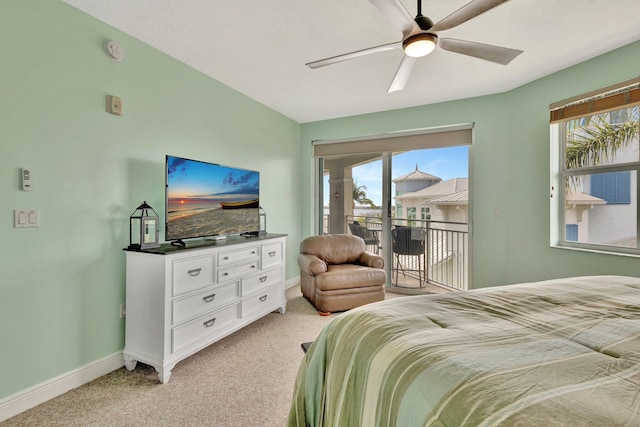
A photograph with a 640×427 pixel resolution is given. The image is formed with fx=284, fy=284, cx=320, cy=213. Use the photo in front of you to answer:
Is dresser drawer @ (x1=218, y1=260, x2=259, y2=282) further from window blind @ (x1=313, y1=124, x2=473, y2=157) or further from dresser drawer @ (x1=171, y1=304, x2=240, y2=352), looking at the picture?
window blind @ (x1=313, y1=124, x2=473, y2=157)

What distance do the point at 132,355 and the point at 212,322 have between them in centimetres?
57

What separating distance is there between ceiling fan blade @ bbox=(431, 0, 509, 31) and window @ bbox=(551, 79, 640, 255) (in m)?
1.99

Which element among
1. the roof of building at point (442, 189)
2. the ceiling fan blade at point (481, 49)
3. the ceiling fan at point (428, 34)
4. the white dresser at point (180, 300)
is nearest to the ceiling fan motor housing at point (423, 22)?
the ceiling fan at point (428, 34)

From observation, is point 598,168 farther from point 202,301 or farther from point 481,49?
point 202,301

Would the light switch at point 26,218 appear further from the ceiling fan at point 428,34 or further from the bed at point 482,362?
the ceiling fan at point 428,34

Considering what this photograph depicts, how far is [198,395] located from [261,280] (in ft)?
3.86

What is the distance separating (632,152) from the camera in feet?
8.31

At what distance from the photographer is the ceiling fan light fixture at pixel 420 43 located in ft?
5.45

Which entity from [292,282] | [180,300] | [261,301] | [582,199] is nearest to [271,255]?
[261,301]

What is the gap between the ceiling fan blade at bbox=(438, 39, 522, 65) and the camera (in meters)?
1.75

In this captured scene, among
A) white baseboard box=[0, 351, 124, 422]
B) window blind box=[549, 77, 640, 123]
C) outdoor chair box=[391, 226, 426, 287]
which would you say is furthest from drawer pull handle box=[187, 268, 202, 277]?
window blind box=[549, 77, 640, 123]

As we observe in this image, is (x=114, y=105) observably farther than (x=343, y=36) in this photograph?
No

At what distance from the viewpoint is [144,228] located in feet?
6.87

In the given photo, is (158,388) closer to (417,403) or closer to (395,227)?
(417,403)
